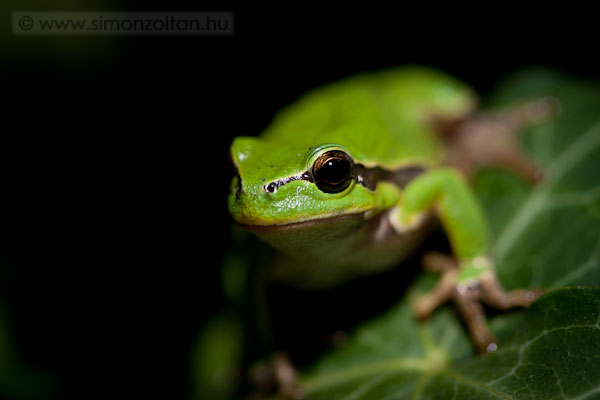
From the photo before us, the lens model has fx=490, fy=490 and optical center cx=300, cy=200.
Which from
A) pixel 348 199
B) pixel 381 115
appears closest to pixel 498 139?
pixel 381 115

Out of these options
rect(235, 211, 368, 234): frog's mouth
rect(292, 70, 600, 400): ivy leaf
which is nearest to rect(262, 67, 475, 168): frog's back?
rect(235, 211, 368, 234): frog's mouth

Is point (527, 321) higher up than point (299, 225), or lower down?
lower down

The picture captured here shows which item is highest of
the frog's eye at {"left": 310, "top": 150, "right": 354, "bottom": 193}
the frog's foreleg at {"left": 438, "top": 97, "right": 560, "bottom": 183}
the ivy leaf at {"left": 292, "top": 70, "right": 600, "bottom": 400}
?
the frog's foreleg at {"left": 438, "top": 97, "right": 560, "bottom": 183}

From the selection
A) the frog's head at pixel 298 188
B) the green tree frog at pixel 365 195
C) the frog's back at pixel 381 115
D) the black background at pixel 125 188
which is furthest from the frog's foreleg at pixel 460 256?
the black background at pixel 125 188

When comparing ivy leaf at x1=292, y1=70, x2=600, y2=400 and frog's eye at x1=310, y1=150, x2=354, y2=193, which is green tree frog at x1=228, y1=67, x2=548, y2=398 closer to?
frog's eye at x1=310, y1=150, x2=354, y2=193

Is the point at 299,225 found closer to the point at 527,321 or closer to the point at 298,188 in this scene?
the point at 298,188

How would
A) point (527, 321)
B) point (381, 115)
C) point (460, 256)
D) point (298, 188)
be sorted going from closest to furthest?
point (527, 321), point (298, 188), point (460, 256), point (381, 115)

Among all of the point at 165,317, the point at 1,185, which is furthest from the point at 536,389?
the point at 1,185
